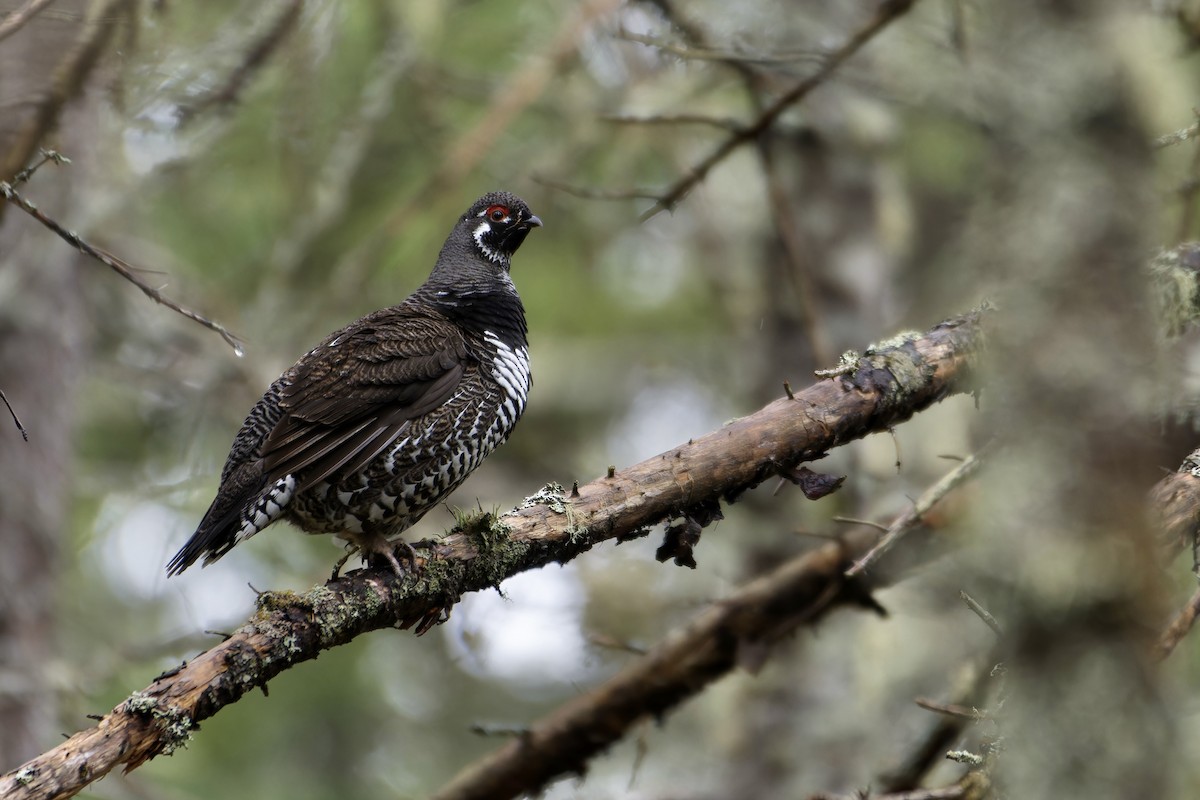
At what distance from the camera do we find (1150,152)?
1.88 meters

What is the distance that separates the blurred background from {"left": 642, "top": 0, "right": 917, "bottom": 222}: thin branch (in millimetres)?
130

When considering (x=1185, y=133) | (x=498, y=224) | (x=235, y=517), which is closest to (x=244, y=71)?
(x=498, y=224)

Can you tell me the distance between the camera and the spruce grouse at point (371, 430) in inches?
173

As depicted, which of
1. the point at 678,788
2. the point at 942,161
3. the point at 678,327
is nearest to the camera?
the point at 678,788

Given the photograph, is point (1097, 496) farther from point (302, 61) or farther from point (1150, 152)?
point (302, 61)

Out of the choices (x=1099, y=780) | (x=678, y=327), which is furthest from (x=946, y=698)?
(x=678, y=327)

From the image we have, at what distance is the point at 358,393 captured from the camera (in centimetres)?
461

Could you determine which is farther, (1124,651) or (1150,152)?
(1150,152)

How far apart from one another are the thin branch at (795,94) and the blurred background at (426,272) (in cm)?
13

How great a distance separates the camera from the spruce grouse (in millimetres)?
4395

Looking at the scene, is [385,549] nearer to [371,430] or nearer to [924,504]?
[371,430]

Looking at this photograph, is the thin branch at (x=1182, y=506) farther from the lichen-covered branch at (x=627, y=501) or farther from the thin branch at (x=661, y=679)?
the thin branch at (x=661, y=679)

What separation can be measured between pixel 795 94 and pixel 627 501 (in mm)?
2168

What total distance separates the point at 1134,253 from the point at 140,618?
1075 cm
